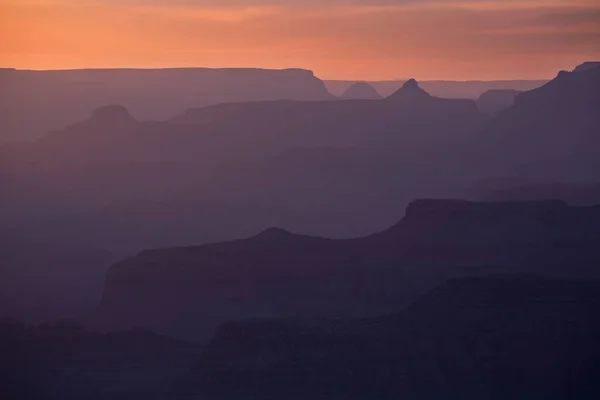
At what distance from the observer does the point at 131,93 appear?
138125mm

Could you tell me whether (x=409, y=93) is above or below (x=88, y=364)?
above

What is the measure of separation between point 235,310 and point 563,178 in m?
49.5

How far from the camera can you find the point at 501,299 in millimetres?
43500

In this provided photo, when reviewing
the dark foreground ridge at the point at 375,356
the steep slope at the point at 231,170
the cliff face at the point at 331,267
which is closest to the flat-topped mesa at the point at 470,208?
the cliff face at the point at 331,267

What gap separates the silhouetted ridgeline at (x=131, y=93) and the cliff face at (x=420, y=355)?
3220 inches

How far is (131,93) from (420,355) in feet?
333

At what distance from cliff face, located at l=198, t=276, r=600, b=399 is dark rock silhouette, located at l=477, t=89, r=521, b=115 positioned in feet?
357

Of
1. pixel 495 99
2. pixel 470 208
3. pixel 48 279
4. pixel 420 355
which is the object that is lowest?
pixel 420 355

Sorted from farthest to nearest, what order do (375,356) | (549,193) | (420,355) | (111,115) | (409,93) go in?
1. (409,93)
2. (111,115)
3. (549,193)
4. (420,355)
5. (375,356)

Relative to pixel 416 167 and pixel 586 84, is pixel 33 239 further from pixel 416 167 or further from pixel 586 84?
pixel 586 84

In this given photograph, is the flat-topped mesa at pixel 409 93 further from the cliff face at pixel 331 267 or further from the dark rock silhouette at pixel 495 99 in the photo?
the cliff face at pixel 331 267

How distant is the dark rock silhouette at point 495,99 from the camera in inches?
5925

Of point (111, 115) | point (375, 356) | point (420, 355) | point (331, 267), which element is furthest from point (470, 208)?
point (111, 115)

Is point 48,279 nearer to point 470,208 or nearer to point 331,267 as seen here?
point 331,267
